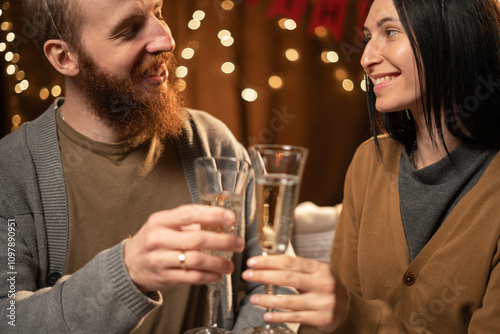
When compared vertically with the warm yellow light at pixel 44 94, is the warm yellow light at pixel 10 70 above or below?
above

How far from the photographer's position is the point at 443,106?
1347mm

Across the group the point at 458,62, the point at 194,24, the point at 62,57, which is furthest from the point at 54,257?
the point at 194,24

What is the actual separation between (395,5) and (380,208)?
0.58 metres

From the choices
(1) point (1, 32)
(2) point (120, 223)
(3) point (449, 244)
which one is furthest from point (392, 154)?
(1) point (1, 32)

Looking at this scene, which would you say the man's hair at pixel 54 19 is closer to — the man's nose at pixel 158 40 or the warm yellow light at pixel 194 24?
the man's nose at pixel 158 40

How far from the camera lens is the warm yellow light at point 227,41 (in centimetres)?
258

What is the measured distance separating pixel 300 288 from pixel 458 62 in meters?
0.78

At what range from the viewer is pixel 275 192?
871 mm

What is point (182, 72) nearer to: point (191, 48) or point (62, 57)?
point (191, 48)

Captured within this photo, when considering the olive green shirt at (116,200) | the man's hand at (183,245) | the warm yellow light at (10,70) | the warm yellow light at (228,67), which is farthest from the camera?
the warm yellow light at (228,67)

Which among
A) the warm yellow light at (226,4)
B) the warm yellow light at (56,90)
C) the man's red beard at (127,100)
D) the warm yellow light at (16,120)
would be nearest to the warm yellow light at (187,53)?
the warm yellow light at (226,4)

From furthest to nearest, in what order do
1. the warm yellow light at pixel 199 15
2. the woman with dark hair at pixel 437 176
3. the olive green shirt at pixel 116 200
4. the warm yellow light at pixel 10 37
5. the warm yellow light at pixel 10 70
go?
1. the warm yellow light at pixel 199 15
2. the warm yellow light at pixel 10 70
3. the warm yellow light at pixel 10 37
4. the olive green shirt at pixel 116 200
5. the woman with dark hair at pixel 437 176

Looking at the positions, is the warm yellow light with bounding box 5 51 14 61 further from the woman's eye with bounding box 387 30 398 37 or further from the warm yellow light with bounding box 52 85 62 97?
the woman's eye with bounding box 387 30 398 37

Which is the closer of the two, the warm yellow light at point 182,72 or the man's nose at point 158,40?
the man's nose at point 158,40
